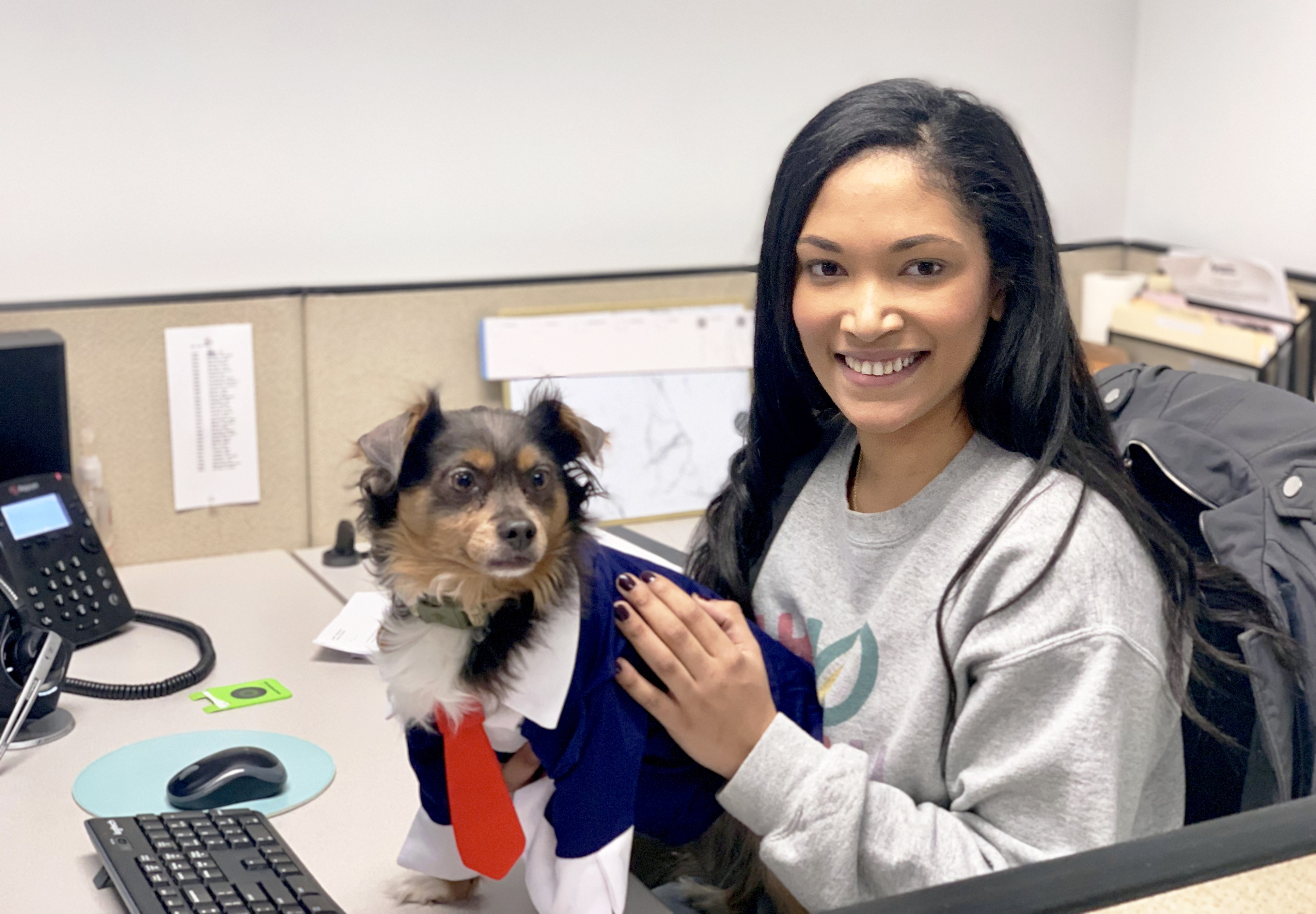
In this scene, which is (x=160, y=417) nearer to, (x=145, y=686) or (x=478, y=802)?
(x=145, y=686)

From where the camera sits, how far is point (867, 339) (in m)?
0.97

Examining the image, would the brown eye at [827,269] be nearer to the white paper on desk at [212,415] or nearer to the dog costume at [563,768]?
the dog costume at [563,768]

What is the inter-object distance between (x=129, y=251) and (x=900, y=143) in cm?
136

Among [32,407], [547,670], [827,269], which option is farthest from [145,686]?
[827,269]

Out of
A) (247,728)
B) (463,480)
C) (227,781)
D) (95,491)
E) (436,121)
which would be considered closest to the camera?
(463,480)

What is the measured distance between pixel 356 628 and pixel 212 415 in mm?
522

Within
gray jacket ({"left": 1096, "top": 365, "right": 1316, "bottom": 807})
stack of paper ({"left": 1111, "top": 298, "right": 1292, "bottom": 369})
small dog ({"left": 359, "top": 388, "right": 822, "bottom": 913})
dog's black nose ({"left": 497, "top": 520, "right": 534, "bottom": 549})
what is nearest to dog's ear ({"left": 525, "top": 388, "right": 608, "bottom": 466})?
small dog ({"left": 359, "top": 388, "right": 822, "bottom": 913})

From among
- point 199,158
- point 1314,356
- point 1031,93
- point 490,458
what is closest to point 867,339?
point 490,458

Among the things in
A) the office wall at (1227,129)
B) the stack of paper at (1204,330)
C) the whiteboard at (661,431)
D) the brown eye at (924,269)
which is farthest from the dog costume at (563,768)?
the office wall at (1227,129)

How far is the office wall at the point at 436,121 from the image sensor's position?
5.96 feet

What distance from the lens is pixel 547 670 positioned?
97cm

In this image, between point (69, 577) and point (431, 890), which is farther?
point (69, 577)

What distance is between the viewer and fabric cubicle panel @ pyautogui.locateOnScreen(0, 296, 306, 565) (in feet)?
5.90

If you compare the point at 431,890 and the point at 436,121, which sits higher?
the point at 436,121
